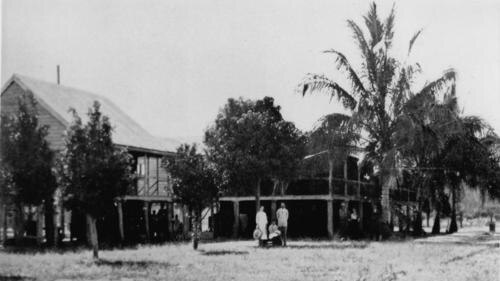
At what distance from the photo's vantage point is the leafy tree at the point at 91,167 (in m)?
17.3

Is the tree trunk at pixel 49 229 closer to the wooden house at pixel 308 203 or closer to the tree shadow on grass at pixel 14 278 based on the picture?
the tree shadow on grass at pixel 14 278

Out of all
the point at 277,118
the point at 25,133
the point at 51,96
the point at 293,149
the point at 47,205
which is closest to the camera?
the point at 25,133

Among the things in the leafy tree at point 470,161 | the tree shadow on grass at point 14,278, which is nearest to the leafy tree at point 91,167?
the tree shadow on grass at point 14,278

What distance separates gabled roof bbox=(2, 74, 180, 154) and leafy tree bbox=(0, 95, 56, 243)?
69.3 inches

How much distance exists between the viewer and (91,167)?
56.9ft

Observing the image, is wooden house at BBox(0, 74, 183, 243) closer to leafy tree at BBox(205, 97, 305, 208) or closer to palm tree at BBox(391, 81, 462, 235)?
leafy tree at BBox(205, 97, 305, 208)

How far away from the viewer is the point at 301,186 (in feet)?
105

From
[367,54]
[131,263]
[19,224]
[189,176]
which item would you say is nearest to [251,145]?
[189,176]

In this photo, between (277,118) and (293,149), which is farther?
(277,118)

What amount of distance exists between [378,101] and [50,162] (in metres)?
11.0

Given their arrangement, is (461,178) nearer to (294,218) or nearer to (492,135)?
(492,135)

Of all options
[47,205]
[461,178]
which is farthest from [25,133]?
[461,178]

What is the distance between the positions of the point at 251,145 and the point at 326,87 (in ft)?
18.1

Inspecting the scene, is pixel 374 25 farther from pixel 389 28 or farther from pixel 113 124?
pixel 113 124
